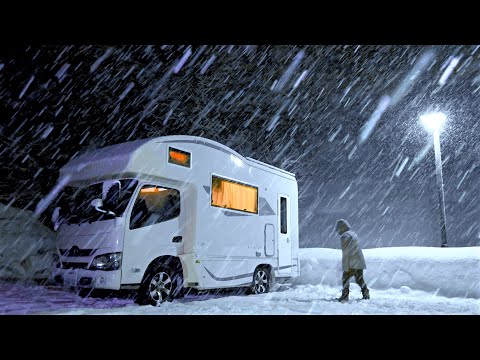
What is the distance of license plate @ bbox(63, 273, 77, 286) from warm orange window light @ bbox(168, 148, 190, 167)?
2.60 m

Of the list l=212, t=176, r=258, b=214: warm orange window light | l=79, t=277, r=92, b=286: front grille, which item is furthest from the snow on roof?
l=79, t=277, r=92, b=286: front grille

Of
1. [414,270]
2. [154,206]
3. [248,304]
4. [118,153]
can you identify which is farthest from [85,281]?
[414,270]

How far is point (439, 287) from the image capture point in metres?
10.2

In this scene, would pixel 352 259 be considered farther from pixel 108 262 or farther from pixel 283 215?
pixel 108 262

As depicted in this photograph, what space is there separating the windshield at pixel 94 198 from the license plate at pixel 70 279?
93 cm

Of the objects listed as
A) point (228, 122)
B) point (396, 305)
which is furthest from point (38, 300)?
point (228, 122)

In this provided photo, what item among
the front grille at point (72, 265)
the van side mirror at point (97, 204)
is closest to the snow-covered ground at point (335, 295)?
the front grille at point (72, 265)

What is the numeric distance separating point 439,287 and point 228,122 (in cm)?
992

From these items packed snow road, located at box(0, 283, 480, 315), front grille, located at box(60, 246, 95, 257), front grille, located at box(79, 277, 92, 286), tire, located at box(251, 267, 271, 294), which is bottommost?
packed snow road, located at box(0, 283, 480, 315)

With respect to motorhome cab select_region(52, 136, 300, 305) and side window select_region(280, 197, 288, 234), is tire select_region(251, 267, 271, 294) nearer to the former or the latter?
motorhome cab select_region(52, 136, 300, 305)

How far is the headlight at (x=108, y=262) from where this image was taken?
6684 mm

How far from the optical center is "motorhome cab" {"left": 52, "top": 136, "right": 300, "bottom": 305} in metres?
6.89

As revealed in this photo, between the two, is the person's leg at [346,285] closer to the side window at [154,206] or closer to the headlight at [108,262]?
the side window at [154,206]

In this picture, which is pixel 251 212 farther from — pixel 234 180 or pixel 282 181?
pixel 282 181
